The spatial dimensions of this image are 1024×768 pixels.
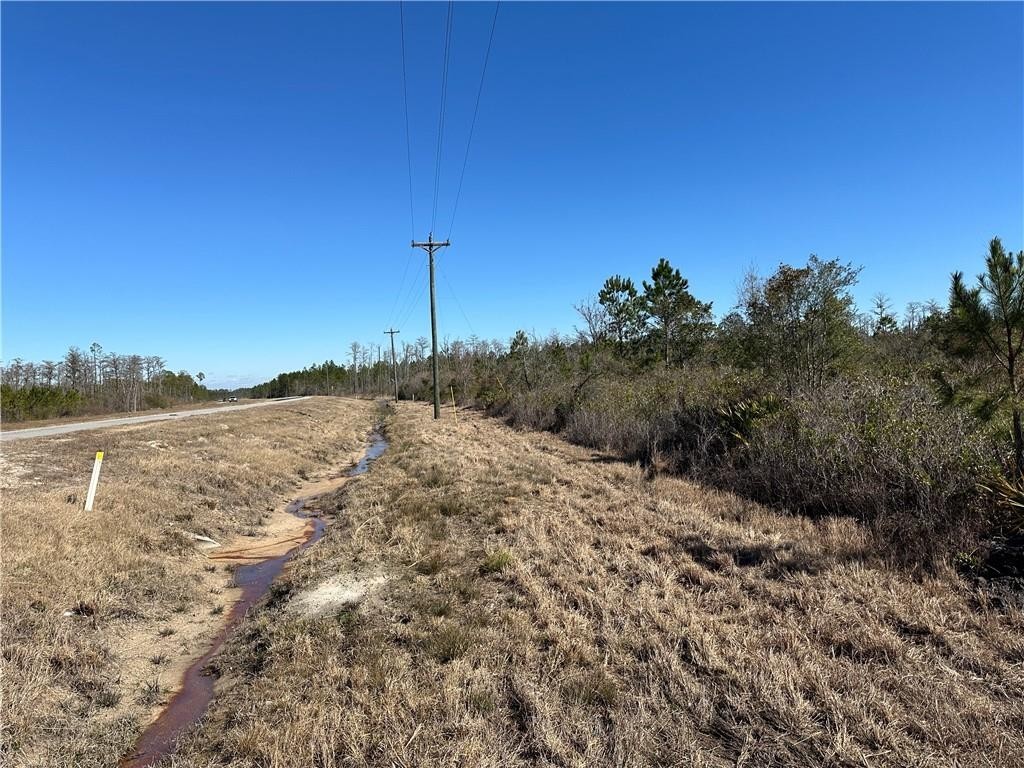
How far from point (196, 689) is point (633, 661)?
3.80m

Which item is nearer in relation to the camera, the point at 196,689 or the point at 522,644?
the point at 522,644

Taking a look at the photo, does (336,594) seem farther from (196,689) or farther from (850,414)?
(850,414)

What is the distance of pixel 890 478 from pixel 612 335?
26.3 meters

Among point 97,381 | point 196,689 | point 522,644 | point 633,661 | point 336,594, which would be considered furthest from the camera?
point 97,381

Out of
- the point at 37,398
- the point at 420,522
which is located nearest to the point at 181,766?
the point at 420,522

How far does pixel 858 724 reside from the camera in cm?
295

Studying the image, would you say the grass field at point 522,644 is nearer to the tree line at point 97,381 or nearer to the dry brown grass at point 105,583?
the dry brown grass at point 105,583

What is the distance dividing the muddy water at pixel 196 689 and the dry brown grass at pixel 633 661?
0.28 m

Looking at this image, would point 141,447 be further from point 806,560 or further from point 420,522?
point 806,560

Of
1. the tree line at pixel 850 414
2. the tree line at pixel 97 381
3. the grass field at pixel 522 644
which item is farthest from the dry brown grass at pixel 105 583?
the tree line at pixel 97 381

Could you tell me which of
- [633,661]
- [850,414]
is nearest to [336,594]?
[633,661]

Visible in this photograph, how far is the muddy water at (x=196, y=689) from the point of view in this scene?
3.50 meters

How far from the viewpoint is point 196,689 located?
169 inches

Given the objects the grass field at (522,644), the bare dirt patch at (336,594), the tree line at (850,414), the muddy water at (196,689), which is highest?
the tree line at (850,414)
